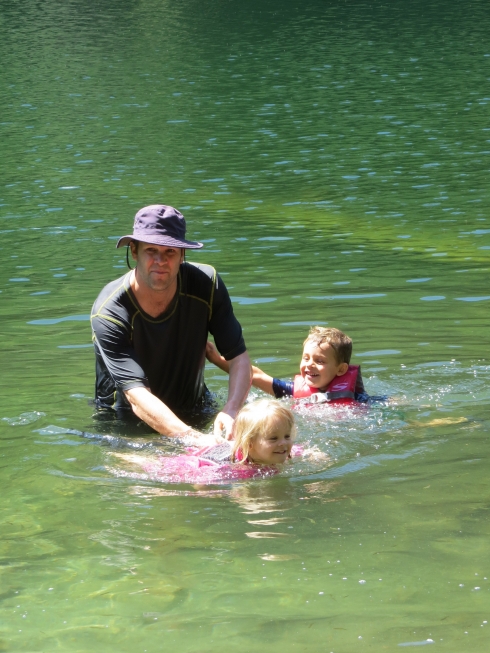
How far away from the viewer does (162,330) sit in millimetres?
6664

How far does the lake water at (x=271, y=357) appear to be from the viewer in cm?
459

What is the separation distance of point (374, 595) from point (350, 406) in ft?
9.02

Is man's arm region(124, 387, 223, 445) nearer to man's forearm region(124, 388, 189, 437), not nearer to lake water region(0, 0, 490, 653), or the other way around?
man's forearm region(124, 388, 189, 437)

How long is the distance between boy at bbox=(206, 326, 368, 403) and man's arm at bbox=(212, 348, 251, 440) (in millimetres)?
699

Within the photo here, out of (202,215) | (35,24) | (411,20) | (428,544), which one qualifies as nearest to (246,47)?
(411,20)

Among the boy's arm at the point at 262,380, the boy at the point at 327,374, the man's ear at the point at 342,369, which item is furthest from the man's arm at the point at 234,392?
the man's ear at the point at 342,369

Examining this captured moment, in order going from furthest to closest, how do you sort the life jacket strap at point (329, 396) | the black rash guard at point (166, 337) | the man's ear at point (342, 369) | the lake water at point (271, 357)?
1. the man's ear at point (342, 369)
2. the life jacket strap at point (329, 396)
3. the black rash guard at point (166, 337)
4. the lake water at point (271, 357)

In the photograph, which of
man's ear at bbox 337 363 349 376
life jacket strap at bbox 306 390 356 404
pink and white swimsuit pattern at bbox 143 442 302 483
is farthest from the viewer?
man's ear at bbox 337 363 349 376

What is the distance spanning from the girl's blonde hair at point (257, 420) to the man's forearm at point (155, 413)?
37cm

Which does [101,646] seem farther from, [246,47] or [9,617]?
[246,47]

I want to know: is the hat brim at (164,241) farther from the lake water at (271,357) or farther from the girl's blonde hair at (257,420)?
the lake water at (271,357)

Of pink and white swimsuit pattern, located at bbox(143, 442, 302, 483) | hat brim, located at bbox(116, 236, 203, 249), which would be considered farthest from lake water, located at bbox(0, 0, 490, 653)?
hat brim, located at bbox(116, 236, 203, 249)

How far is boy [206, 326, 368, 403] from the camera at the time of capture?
24.1 feet

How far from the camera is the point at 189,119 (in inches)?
883
